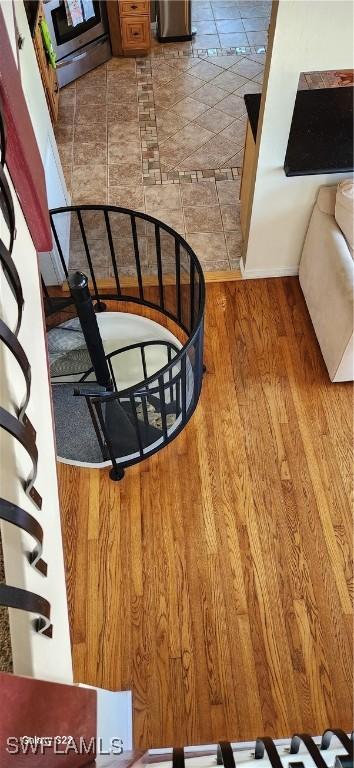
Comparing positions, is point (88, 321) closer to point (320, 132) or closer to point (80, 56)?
point (320, 132)

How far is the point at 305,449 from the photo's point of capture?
2.83 m

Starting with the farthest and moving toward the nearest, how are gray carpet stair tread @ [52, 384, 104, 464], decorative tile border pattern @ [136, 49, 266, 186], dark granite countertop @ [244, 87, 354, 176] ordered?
1. decorative tile border pattern @ [136, 49, 266, 186]
2. gray carpet stair tread @ [52, 384, 104, 464]
3. dark granite countertop @ [244, 87, 354, 176]

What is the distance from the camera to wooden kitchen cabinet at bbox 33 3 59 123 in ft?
12.4

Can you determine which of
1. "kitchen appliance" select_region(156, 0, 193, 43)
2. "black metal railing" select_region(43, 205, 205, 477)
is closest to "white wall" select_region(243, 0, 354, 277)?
"black metal railing" select_region(43, 205, 205, 477)

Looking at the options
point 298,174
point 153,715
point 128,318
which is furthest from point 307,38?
point 153,715

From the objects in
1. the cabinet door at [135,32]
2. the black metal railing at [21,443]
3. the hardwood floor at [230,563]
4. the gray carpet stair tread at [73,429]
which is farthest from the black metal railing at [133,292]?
the cabinet door at [135,32]

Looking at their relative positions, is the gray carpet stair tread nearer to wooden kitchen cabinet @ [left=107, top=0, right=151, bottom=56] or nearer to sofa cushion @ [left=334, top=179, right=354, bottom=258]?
sofa cushion @ [left=334, top=179, right=354, bottom=258]

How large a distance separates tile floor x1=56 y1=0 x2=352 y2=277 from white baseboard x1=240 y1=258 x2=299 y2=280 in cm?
13

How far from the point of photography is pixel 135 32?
4770mm

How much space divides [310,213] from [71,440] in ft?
6.07

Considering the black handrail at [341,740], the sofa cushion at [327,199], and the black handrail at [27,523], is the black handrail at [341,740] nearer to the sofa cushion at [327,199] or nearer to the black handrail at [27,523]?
the black handrail at [27,523]

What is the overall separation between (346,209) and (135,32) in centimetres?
323

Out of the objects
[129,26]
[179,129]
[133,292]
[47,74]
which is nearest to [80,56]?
[129,26]

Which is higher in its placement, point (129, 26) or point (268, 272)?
point (129, 26)
